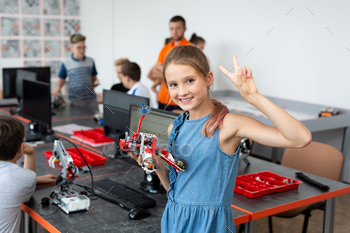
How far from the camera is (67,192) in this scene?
1646 millimetres

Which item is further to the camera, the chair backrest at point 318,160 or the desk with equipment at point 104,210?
the chair backrest at point 318,160

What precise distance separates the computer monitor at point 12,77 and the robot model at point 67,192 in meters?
2.28

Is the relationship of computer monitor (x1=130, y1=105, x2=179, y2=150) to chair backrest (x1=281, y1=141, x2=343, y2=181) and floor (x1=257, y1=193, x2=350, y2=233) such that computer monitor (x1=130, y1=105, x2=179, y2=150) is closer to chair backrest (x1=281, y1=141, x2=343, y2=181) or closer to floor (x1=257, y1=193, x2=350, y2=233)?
chair backrest (x1=281, y1=141, x2=343, y2=181)

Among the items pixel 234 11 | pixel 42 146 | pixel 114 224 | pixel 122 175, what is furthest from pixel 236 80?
pixel 234 11

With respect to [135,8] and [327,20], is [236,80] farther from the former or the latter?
[135,8]

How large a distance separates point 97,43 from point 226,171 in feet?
19.7

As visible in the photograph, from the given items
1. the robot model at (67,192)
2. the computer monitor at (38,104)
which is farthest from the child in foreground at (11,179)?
the computer monitor at (38,104)

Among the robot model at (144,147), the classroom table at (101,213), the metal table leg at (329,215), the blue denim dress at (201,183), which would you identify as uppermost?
the robot model at (144,147)

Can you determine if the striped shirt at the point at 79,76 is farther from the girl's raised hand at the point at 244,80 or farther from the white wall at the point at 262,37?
the girl's raised hand at the point at 244,80

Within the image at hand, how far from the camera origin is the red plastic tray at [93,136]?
2658 mm

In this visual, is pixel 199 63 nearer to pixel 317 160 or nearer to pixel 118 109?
pixel 118 109

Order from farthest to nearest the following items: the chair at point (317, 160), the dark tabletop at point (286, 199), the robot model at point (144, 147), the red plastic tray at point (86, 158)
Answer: the chair at point (317, 160)
the red plastic tray at point (86, 158)
the dark tabletop at point (286, 199)
the robot model at point (144, 147)

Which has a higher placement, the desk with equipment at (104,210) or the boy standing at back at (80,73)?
the boy standing at back at (80,73)

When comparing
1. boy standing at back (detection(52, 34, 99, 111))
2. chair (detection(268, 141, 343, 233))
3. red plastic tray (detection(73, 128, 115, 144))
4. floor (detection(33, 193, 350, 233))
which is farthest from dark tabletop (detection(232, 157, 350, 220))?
boy standing at back (detection(52, 34, 99, 111))
